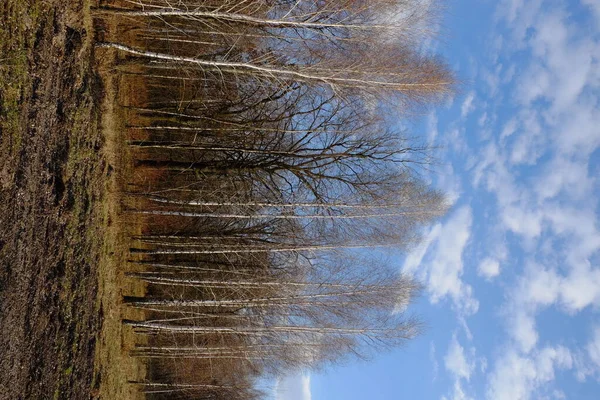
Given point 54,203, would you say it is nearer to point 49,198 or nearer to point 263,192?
point 49,198

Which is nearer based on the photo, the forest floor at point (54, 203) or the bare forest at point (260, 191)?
the forest floor at point (54, 203)

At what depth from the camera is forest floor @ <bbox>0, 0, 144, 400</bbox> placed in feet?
26.9

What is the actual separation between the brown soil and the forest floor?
0.8 inches

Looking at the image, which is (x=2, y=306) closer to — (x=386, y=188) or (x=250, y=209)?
(x=250, y=209)

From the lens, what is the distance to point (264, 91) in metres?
14.4

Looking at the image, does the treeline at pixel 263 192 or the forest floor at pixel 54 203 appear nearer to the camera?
the forest floor at pixel 54 203

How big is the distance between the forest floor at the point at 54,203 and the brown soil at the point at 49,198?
2 cm

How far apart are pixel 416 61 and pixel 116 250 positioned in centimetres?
931

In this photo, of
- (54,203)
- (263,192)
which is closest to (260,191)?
(263,192)

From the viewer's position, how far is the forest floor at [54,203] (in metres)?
8.21

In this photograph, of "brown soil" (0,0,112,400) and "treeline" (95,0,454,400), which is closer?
"brown soil" (0,0,112,400)

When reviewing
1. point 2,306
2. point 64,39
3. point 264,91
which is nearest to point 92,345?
point 2,306

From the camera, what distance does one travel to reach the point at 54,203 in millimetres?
9648

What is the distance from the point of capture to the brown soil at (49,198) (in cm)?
818
